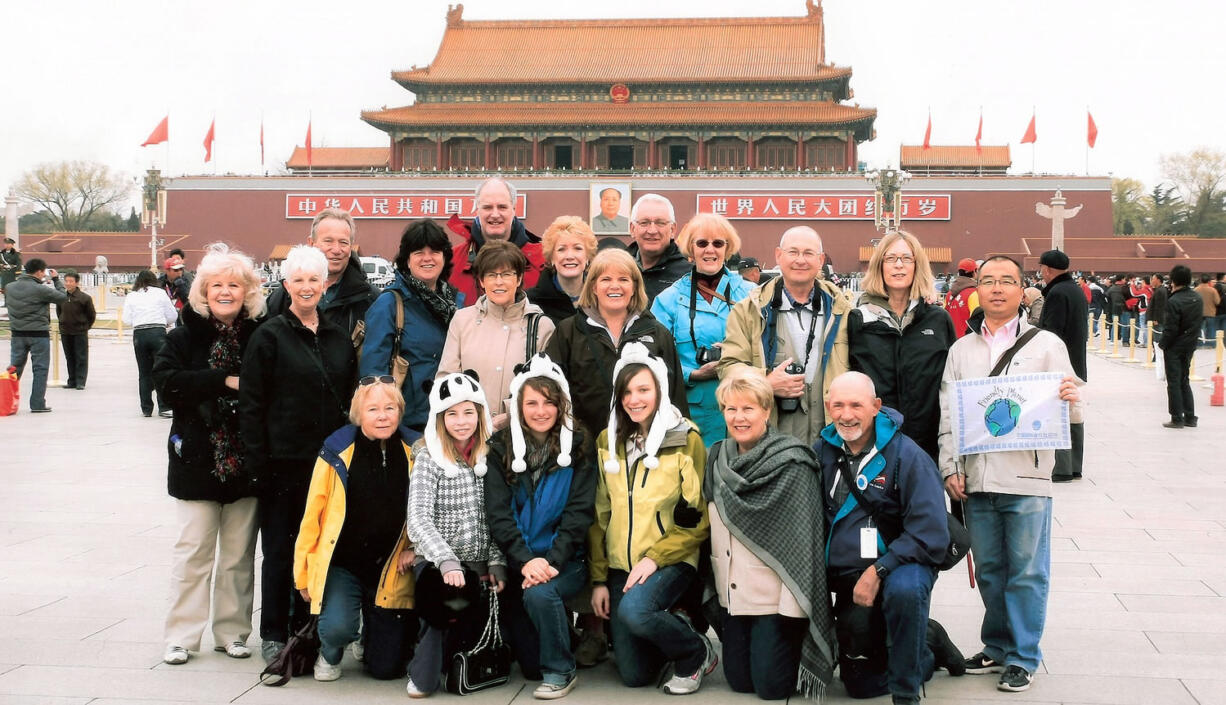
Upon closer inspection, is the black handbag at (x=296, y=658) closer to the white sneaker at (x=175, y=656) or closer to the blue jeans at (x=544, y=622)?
the white sneaker at (x=175, y=656)

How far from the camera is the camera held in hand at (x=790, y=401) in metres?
4.21

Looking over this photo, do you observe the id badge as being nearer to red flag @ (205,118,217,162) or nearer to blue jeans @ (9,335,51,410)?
blue jeans @ (9,335,51,410)

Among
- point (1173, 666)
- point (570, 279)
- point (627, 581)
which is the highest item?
point (570, 279)

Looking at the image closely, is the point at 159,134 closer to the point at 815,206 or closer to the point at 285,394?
the point at 815,206

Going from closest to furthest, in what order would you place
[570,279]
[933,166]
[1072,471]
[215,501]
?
[215,501] → [570,279] → [1072,471] → [933,166]

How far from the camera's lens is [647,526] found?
4043 mm

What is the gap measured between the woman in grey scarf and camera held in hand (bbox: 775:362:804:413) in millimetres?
264

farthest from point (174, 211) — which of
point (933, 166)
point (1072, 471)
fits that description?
point (1072, 471)

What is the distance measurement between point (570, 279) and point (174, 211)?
1488 inches

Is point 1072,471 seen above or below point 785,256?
below

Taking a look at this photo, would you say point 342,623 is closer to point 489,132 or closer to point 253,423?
point 253,423

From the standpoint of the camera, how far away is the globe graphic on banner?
4.01 m

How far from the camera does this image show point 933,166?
41.3 m

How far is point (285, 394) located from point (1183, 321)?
8.68 m
